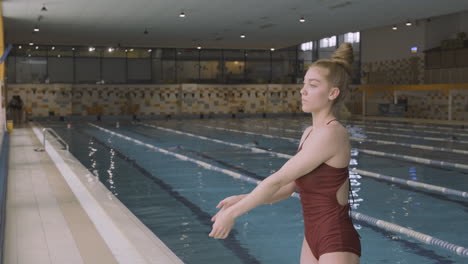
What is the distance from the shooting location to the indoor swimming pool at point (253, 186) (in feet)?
16.8

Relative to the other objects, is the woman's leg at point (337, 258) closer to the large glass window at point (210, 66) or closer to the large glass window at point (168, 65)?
the large glass window at point (168, 65)

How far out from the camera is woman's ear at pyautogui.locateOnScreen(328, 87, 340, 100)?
6.38 feet

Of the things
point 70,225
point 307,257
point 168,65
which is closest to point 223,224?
point 307,257

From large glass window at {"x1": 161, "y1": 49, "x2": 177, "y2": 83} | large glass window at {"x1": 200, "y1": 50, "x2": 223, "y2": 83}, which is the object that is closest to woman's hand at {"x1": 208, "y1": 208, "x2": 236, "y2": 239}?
large glass window at {"x1": 161, "y1": 49, "x2": 177, "y2": 83}

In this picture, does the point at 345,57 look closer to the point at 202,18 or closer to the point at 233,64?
the point at 202,18

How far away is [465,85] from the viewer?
21469mm

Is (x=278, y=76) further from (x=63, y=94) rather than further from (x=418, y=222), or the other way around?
(x=418, y=222)

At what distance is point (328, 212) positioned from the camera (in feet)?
6.22

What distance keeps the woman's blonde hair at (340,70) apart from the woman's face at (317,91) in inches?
0.6

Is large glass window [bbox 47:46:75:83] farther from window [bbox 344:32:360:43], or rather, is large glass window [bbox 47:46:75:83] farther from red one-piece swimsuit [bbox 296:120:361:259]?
red one-piece swimsuit [bbox 296:120:361:259]

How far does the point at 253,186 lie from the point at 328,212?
21.3ft

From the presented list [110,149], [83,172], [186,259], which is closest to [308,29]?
[110,149]

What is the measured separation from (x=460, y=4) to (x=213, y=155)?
871 cm

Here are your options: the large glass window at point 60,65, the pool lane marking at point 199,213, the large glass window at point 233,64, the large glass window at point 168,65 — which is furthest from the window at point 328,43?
the pool lane marking at point 199,213
